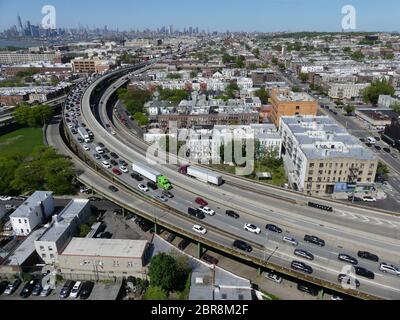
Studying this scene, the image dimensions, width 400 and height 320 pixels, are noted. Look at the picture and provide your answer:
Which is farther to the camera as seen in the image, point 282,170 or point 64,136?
point 64,136

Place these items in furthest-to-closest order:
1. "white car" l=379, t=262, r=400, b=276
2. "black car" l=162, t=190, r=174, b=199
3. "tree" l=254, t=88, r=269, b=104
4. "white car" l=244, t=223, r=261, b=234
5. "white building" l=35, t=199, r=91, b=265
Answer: "tree" l=254, t=88, r=269, b=104 → "black car" l=162, t=190, r=174, b=199 → "white building" l=35, t=199, r=91, b=265 → "white car" l=244, t=223, r=261, b=234 → "white car" l=379, t=262, r=400, b=276

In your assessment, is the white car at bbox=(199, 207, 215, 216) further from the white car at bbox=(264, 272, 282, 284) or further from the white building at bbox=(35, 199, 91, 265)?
the white building at bbox=(35, 199, 91, 265)

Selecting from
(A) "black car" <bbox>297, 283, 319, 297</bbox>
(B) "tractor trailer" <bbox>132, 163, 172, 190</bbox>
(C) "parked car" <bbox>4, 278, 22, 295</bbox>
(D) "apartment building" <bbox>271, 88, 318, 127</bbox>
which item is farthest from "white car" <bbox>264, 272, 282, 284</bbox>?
(D) "apartment building" <bbox>271, 88, 318, 127</bbox>

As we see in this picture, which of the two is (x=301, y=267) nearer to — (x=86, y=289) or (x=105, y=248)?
(x=105, y=248)

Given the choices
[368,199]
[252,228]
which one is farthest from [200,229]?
[368,199]

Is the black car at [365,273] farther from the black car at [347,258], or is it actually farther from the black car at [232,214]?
the black car at [232,214]

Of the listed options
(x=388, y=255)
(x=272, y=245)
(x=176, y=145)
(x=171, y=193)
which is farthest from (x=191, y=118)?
(x=388, y=255)

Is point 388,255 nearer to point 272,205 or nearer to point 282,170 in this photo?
point 272,205
